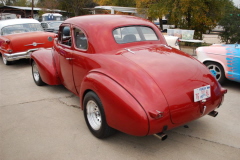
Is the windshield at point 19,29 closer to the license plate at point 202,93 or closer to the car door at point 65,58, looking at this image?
the car door at point 65,58

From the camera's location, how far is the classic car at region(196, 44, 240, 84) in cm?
495

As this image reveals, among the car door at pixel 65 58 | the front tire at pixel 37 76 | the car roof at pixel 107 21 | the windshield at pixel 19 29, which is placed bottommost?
the front tire at pixel 37 76

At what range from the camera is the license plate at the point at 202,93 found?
110 inches

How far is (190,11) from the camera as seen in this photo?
11.7m

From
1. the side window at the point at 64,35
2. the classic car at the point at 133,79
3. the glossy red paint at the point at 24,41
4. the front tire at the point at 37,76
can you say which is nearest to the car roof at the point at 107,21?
the classic car at the point at 133,79

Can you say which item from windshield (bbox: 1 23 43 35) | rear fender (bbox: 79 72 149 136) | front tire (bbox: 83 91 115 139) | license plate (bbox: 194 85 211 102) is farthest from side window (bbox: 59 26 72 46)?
windshield (bbox: 1 23 43 35)

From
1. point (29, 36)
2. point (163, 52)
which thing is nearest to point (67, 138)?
point (163, 52)

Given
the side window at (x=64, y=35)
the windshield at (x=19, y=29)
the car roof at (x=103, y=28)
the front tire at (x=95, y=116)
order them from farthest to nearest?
1. the windshield at (x=19, y=29)
2. the side window at (x=64, y=35)
3. the car roof at (x=103, y=28)
4. the front tire at (x=95, y=116)

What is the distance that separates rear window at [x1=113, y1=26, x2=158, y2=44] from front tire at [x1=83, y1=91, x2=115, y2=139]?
1043 millimetres

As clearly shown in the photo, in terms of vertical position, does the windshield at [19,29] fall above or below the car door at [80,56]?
above

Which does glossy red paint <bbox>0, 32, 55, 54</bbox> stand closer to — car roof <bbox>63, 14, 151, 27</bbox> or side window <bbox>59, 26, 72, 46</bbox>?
side window <bbox>59, 26, 72, 46</bbox>

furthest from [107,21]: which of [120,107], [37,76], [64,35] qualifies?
[37,76]

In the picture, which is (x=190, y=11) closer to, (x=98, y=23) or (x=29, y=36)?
(x=29, y=36)

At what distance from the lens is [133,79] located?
9.02 feet
